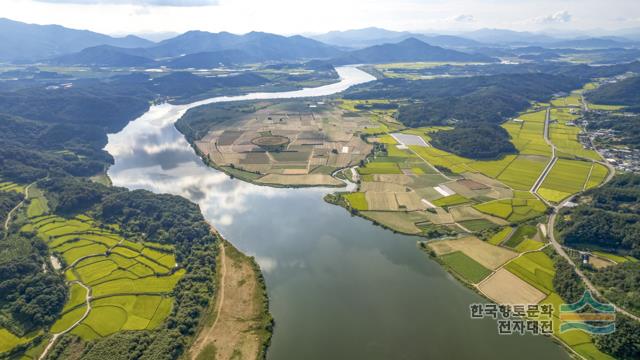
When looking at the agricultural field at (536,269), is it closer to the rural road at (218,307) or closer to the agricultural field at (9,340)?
the rural road at (218,307)

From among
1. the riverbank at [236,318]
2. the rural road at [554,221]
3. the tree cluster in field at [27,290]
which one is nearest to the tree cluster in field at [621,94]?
the rural road at [554,221]

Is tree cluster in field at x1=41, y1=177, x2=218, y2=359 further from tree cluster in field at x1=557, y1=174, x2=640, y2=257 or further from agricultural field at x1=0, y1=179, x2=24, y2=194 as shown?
tree cluster in field at x1=557, y1=174, x2=640, y2=257

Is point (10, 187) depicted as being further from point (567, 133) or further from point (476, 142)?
point (567, 133)

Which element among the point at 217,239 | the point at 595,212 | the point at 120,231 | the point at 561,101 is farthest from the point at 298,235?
the point at 561,101

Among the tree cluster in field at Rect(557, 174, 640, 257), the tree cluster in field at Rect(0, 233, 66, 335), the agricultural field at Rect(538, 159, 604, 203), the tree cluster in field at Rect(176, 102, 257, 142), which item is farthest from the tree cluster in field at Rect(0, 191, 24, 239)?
the agricultural field at Rect(538, 159, 604, 203)

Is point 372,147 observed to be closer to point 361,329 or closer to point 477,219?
point 477,219
